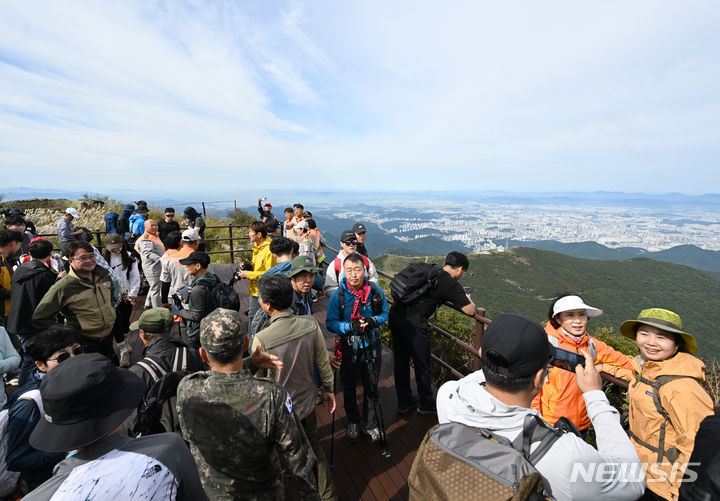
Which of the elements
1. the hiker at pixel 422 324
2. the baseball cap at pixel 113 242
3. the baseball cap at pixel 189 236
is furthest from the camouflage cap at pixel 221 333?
the baseball cap at pixel 113 242

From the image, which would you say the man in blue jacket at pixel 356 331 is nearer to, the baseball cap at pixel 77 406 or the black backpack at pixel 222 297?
the black backpack at pixel 222 297

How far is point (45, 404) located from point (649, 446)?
3082 millimetres

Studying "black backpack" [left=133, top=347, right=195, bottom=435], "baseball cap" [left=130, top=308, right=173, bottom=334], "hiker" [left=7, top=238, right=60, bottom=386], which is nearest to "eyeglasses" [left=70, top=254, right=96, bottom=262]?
"hiker" [left=7, top=238, right=60, bottom=386]

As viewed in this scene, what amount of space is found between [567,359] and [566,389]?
1.22 feet

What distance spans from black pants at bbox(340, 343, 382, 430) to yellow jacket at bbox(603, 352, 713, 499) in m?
2.03

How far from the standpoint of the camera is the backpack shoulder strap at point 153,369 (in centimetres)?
218

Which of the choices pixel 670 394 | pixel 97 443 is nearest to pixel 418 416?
pixel 670 394

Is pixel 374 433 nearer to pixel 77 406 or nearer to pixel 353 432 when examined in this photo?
pixel 353 432

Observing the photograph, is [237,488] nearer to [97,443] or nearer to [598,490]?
[97,443]

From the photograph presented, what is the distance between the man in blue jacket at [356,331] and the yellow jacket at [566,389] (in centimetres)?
146

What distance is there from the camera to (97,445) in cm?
119

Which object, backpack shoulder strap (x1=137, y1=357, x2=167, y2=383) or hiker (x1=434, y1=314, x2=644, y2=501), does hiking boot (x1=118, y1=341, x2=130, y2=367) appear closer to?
backpack shoulder strap (x1=137, y1=357, x2=167, y2=383)

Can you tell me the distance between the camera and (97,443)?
1.20 m

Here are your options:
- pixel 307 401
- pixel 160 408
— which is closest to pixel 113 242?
pixel 160 408
